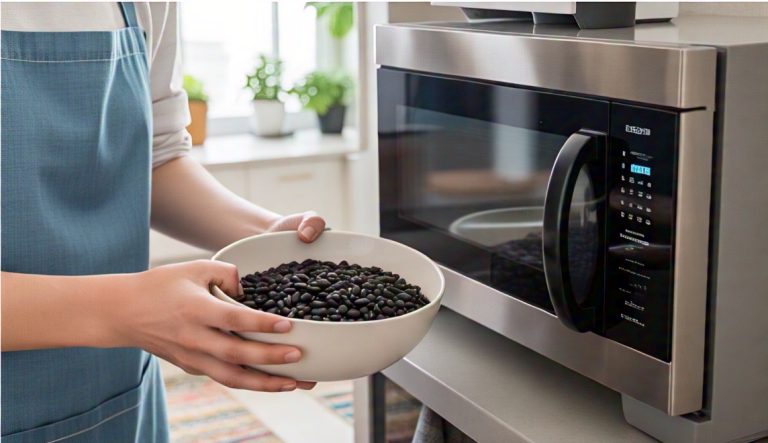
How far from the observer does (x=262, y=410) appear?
290 centimetres

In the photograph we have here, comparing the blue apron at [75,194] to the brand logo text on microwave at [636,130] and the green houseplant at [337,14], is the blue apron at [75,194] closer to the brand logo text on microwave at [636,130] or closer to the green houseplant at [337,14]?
the brand logo text on microwave at [636,130]

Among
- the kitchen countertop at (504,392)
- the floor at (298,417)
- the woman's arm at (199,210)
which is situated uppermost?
the woman's arm at (199,210)

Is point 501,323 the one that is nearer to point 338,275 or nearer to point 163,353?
point 338,275

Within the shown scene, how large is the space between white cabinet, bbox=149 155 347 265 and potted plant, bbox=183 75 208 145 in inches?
9.1

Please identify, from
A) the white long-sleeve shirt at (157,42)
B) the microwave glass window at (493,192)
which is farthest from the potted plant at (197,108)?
the microwave glass window at (493,192)

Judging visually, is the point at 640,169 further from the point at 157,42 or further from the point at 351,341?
the point at 157,42

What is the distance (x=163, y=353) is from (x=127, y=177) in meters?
0.29

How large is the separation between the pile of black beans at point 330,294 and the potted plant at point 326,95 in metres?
2.63

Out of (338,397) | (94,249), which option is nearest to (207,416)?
(338,397)

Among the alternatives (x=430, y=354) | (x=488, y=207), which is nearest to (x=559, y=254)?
(x=488, y=207)

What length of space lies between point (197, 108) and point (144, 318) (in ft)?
8.59

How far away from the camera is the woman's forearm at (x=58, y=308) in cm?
79

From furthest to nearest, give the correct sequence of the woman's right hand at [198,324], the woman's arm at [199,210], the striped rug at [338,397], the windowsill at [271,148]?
the windowsill at [271,148], the striped rug at [338,397], the woman's arm at [199,210], the woman's right hand at [198,324]

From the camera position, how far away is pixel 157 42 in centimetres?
114
